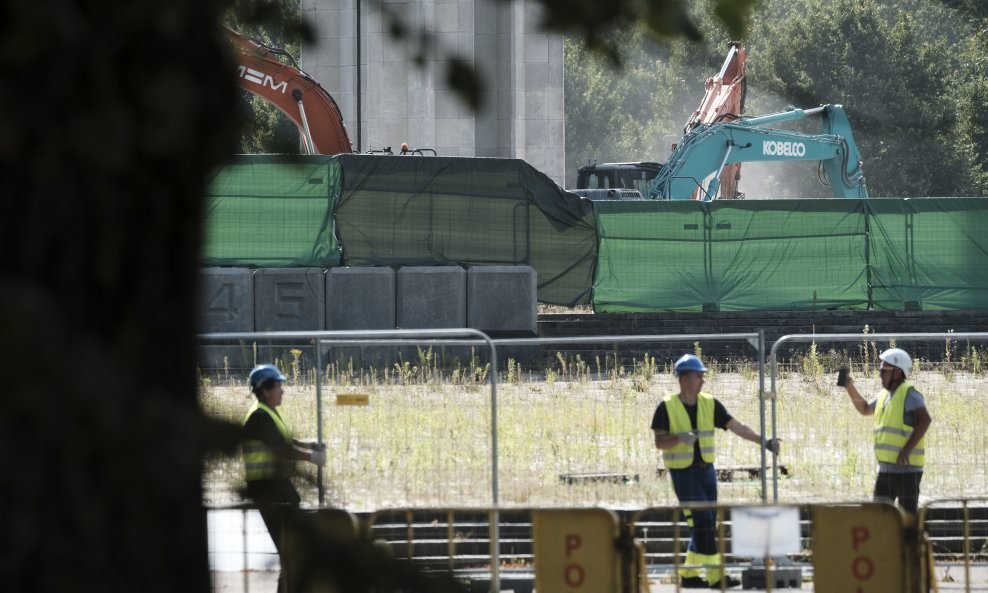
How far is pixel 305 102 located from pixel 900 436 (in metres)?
16.2

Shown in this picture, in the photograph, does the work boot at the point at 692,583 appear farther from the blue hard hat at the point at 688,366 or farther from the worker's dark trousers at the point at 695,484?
the blue hard hat at the point at 688,366

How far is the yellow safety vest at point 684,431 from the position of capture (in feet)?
33.1

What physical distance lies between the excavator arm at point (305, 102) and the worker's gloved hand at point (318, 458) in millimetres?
14445

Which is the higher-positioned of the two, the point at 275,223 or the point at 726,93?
the point at 726,93

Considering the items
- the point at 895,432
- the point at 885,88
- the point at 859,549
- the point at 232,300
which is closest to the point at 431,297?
the point at 232,300

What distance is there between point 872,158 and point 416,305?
46.8m

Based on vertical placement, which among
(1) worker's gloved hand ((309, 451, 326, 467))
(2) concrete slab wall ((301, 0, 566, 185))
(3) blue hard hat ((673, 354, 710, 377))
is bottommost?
(1) worker's gloved hand ((309, 451, 326, 467))

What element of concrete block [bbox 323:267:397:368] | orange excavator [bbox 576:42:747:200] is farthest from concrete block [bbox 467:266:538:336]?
orange excavator [bbox 576:42:747:200]

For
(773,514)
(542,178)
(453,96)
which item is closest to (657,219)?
(542,178)

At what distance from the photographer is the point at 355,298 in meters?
20.5

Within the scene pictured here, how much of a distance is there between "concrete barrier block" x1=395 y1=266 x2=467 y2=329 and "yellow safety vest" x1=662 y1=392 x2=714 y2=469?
10.4 m

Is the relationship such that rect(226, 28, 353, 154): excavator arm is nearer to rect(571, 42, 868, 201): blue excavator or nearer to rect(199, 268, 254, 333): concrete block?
rect(199, 268, 254, 333): concrete block

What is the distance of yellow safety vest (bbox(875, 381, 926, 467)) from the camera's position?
1002 cm

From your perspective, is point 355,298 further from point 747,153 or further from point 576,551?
point 576,551
